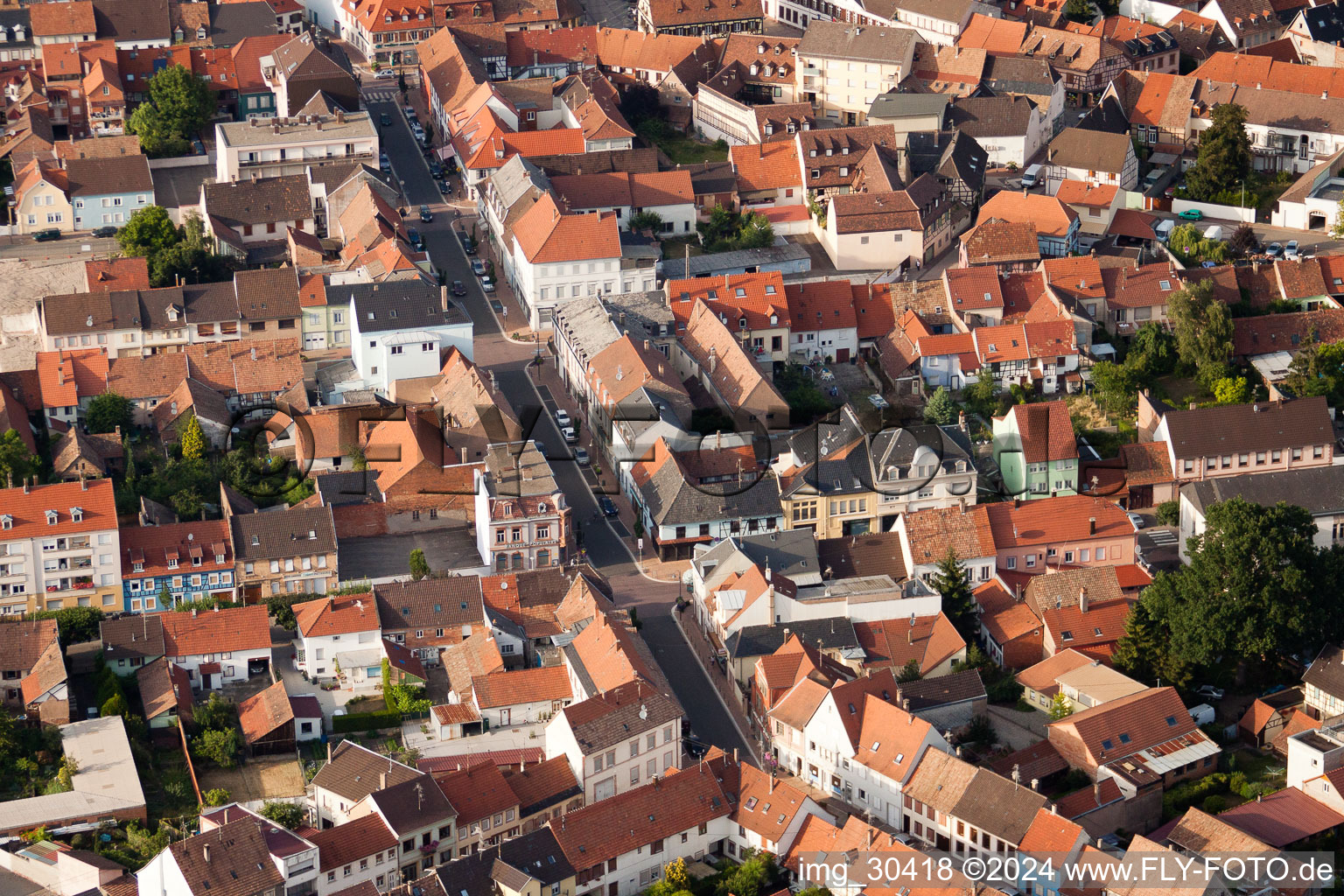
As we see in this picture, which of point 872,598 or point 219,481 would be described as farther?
→ point 219,481

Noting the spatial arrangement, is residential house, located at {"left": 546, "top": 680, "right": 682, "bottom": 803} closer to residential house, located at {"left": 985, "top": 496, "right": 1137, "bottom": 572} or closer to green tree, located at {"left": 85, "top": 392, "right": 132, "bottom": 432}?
residential house, located at {"left": 985, "top": 496, "right": 1137, "bottom": 572}

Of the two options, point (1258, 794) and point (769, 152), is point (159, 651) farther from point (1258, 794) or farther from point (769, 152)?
point (769, 152)

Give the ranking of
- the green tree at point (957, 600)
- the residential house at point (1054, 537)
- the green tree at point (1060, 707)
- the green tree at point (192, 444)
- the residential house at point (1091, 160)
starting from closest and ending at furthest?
1. the green tree at point (1060, 707)
2. the green tree at point (957, 600)
3. the residential house at point (1054, 537)
4. the green tree at point (192, 444)
5. the residential house at point (1091, 160)

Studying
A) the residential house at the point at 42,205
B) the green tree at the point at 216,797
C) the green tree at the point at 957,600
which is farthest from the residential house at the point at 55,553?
the residential house at the point at 42,205

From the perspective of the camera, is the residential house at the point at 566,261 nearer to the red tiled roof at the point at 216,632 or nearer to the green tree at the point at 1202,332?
the green tree at the point at 1202,332

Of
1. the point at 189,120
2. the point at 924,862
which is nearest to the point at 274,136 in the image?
the point at 189,120

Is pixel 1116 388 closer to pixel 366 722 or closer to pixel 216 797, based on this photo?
pixel 366 722
